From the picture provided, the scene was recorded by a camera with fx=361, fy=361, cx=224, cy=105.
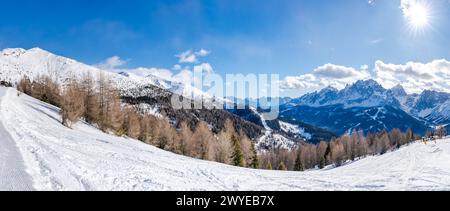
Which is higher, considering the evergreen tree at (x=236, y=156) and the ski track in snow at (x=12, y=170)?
the ski track in snow at (x=12, y=170)

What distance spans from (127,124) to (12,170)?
66.5 m

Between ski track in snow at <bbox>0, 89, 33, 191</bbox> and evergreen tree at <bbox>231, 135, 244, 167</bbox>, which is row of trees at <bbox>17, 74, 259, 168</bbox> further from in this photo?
ski track in snow at <bbox>0, 89, 33, 191</bbox>

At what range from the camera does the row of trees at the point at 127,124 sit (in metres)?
62.1

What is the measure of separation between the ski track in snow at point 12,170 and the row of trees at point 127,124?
31.0 meters

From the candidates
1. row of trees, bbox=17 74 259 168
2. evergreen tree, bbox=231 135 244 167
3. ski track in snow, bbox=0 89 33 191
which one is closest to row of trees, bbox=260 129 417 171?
row of trees, bbox=17 74 259 168

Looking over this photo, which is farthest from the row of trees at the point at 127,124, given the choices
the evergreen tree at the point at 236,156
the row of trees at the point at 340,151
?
the row of trees at the point at 340,151

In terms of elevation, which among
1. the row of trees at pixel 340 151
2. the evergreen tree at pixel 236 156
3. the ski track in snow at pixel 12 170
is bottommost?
the row of trees at pixel 340 151

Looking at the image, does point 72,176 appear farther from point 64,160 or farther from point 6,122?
point 6,122

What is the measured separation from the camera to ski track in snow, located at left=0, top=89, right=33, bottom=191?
13.4 metres

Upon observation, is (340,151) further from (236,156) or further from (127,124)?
(127,124)

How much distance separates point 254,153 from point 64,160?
230ft

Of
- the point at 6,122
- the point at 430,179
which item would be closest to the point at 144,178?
the point at 430,179

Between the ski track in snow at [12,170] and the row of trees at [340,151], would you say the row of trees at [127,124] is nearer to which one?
the ski track in snow at [12,170]
